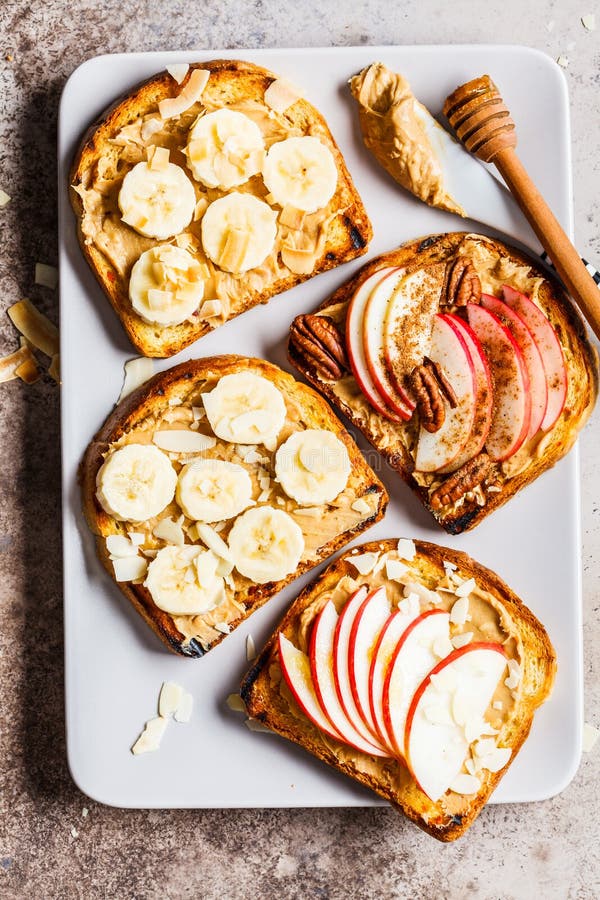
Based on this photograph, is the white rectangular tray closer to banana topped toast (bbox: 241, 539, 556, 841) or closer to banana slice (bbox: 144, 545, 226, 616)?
banana topped toast (bbox: 241, 539, 556, 841)

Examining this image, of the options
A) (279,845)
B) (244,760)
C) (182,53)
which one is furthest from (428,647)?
(182,53)

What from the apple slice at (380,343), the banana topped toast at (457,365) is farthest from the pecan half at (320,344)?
the apple slice at (380,343)

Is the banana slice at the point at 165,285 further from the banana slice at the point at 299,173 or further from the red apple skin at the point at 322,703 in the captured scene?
the red apple skin at the point at 322,703

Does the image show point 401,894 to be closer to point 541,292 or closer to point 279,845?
point 279,845

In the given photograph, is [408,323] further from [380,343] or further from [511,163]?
[511,163]

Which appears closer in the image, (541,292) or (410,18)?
(541,292)

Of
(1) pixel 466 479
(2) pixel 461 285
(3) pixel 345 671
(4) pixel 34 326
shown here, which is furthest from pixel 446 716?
(4) pixel 34 326
